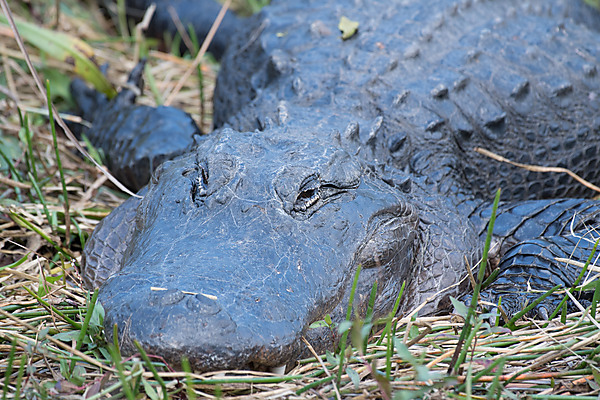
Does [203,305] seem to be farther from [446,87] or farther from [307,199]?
[446,87]

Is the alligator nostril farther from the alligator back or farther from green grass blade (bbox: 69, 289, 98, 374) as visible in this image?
the alligator back

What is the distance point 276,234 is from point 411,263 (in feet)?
2.27

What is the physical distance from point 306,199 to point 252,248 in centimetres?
33

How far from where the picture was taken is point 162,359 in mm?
1689

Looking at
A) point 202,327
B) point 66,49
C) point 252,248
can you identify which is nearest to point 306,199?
point 252,248

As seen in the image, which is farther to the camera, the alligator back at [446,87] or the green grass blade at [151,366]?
the alligator back at [446,87]

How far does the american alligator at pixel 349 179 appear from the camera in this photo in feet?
5.98

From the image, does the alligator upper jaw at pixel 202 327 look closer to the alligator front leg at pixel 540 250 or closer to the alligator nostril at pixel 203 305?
the alligator nostril at pixel 203 305

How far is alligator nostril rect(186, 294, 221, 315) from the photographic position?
1.69 metres

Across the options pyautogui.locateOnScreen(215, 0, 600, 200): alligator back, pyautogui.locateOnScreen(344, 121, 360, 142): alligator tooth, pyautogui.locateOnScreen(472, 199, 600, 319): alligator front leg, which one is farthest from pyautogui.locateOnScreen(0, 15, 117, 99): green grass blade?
pyautogui.locateOnScreen(472, 199, 600, 319): alligator front leg

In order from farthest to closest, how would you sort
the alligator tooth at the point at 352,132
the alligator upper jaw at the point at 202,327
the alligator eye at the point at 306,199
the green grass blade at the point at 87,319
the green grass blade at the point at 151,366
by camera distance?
1. the alligator tooth at the point at 352,132
2. the alligator eye at the point at 306,199
3. the green grass blade at the point at 87,319
4. the alligator upper jaw at the point at 202,327
5. the green grass blade at the point at 151,366

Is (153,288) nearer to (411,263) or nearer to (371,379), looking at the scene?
(371,379)

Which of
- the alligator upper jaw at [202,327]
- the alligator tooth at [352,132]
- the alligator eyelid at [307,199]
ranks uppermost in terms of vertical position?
the alligator tooth at [352,132]

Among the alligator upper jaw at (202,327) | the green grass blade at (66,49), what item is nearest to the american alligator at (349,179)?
the alligator upper jaw at (202,327)
